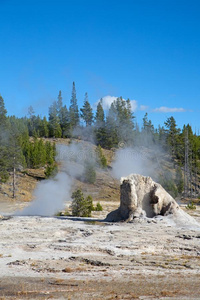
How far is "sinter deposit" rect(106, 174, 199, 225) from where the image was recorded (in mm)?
25672

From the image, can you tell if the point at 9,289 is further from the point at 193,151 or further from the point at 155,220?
the point at 193,151

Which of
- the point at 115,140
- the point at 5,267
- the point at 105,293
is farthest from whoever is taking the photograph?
the point at 115,140

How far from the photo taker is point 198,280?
40.7ft

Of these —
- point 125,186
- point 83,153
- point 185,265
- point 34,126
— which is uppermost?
point 34,126

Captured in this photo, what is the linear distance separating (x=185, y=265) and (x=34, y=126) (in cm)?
7751

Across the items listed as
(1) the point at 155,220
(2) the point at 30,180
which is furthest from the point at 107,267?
(2) the point at 30,180

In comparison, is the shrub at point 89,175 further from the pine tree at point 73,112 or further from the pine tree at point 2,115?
the pine tree at point 73,112

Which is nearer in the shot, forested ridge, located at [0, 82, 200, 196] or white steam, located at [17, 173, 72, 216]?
white steam, located at [17, 173, 72, 216]

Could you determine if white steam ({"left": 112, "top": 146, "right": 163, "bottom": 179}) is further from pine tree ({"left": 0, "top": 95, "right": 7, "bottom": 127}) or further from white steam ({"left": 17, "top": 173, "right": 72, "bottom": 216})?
white steam ({"left": 17, "top": 173, "right": 72, "bottom": 216})

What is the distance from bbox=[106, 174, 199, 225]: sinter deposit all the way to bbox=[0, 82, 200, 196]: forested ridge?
123 feet

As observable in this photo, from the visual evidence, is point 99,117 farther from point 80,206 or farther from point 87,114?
point 80,206

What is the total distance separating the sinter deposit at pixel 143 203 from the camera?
2567 cm

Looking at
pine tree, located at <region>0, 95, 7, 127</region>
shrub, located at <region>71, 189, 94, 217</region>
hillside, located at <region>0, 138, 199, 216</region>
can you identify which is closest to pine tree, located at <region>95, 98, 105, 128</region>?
hillside, located at <region>0, 138, 199, 216</region>

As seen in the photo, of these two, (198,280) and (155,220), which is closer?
(198,280)
